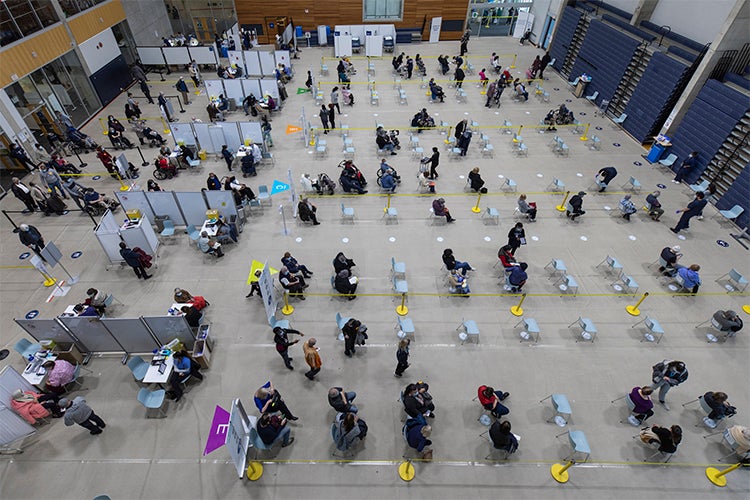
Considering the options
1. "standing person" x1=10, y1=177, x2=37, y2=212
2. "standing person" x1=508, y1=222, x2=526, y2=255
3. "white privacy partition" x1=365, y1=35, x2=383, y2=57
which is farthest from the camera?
"white privacy partition" x1=365, y1=35, x2=383, y2=57

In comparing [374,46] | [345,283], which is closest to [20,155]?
[345,283]

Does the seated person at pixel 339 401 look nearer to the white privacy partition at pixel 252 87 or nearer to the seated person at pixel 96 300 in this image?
the seated person at pixel 96 300

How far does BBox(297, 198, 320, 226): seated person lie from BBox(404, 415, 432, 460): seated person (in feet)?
26.1

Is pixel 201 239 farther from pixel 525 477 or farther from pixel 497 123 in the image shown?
pixel 497 123

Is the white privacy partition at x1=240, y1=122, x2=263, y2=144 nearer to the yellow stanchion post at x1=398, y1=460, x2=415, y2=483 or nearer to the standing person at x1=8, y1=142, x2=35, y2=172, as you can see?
the standing person at x1=8, y1=142, x2=35, y2=172

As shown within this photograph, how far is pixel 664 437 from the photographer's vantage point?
793 cm

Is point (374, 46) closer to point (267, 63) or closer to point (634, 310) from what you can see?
point (267, 63)

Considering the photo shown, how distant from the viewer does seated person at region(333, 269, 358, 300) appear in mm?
10914

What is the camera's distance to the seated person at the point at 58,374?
8.88 meters

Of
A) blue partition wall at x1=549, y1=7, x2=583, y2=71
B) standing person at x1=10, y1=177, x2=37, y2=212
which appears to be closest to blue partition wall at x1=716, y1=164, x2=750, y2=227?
blue partition wall at x1=549, y1=7, x2=583, y2=71

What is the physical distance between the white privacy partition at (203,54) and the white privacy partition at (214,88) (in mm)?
6449

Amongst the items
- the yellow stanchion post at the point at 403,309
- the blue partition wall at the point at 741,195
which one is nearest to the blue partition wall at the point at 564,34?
the blue partition wall at the point at 741,195

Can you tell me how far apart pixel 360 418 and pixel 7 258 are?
43.0 feet

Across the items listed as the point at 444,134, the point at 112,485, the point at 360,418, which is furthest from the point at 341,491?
the point at 444,134
